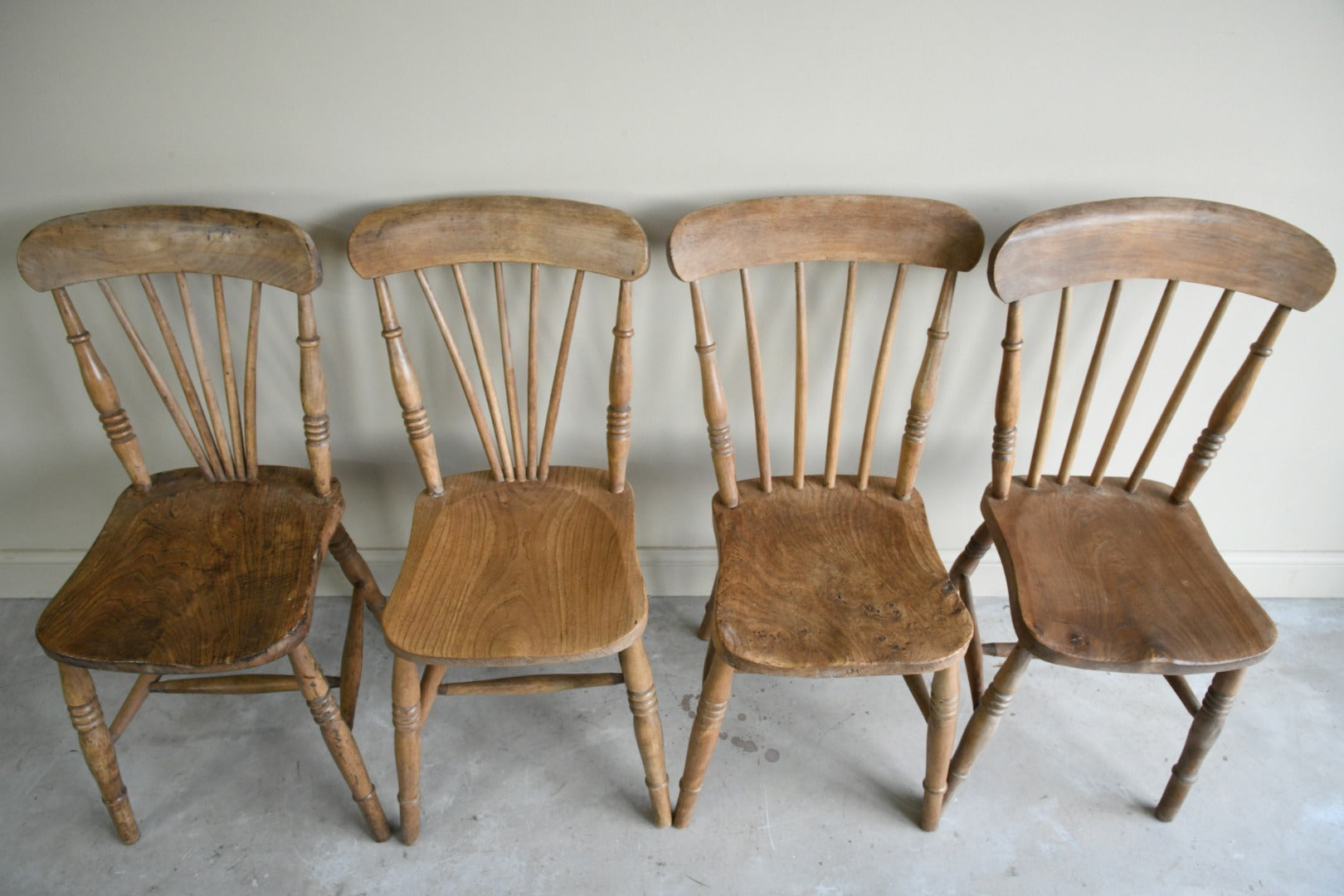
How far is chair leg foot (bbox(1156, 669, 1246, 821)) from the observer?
1.41 metres

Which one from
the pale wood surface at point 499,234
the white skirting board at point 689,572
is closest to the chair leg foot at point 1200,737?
the white skirting board at point 689,572

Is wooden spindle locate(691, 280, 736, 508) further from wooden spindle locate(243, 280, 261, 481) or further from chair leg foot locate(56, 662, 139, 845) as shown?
chair leg foot locate(56, 662, 139, 845)

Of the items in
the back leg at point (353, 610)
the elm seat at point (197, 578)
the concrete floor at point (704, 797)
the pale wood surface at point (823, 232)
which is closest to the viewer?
the elm seat at point (197, 578)

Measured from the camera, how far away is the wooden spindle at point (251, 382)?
4.66ft

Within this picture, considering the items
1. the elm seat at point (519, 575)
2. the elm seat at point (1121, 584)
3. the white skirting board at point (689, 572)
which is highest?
the elm seat at point (519, 575)

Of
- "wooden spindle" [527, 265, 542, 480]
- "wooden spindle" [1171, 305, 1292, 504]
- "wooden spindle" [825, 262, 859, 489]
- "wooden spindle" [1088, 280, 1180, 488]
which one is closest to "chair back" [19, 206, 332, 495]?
"wooden spindle" [527, 265, 542, 480]

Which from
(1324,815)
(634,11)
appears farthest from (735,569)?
(1324,815)

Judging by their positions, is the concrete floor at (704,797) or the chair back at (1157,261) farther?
the concrete floor at (704,797)

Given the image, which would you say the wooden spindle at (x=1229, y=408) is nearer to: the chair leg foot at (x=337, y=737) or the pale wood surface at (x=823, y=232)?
the pale wood surface at (x=823, y=232)

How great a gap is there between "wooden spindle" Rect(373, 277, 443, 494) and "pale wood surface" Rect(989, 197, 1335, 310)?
0.99m

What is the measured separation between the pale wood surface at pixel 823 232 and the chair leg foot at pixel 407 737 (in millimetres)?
791

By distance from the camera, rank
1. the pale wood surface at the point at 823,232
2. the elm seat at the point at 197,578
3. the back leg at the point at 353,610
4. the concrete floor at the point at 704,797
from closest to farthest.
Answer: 1. the elm seat at the point at 197,578
2. the pale wood surface at the point at 823,232
3. the concrete floor at the point at 704,797
4. the back leg at the point at 353,610

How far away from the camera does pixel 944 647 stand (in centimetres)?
128

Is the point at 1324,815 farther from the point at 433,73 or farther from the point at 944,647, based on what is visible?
the point at 433,73
